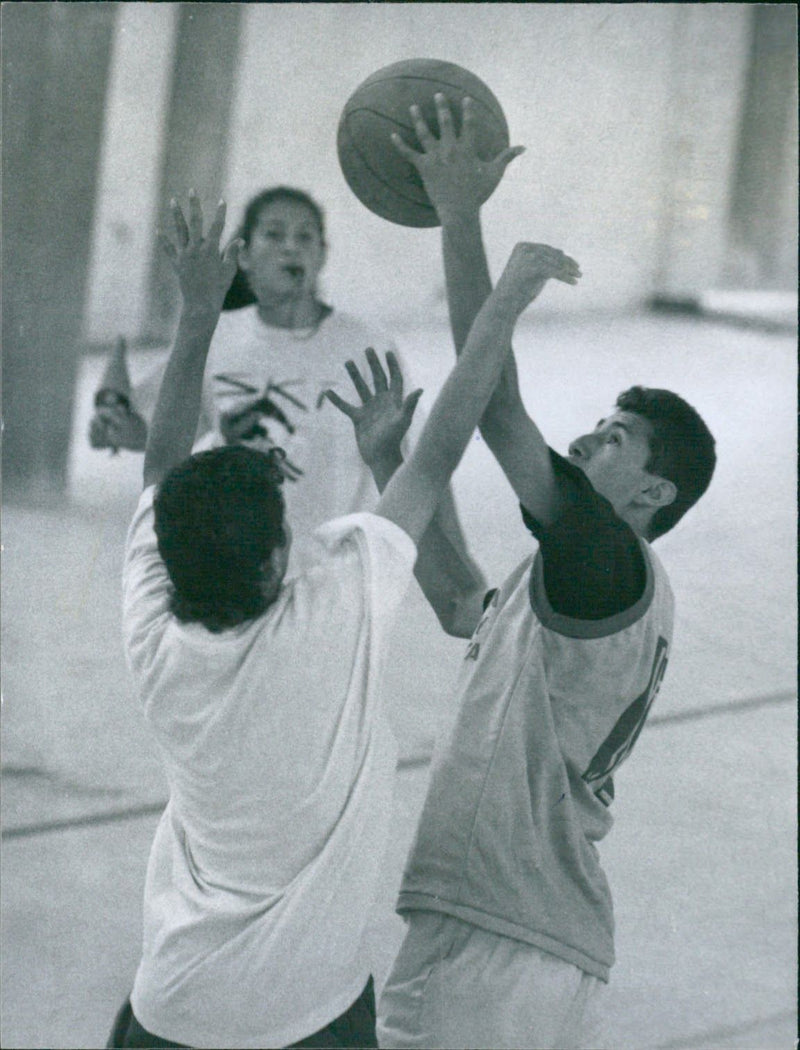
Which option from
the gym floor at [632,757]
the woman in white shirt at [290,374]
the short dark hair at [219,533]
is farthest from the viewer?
the gym floor at [632,757]

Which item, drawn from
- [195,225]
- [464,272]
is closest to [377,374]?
[464,272]

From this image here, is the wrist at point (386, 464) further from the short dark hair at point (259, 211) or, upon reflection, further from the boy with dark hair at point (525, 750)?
the short dark hair at point (259, 211)

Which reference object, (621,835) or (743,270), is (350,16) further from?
(621,835)

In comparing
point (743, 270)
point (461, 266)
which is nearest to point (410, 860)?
point (461, 266)

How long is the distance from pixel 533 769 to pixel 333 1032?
13.5 inches

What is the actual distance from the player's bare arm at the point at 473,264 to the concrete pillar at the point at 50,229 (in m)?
2.18

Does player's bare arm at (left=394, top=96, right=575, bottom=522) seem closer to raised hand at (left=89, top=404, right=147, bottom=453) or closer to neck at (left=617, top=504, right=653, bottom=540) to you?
neck at (left=617, top=504, right=653, bottom=540)

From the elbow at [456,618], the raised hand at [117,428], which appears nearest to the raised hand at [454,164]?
the elbow at [456,618]

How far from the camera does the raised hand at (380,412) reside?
5.53 feet

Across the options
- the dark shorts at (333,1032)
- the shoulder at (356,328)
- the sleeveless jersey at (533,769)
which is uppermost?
the shoulder at (356,328)

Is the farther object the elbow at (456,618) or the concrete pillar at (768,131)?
the concrete pillar at (768,131)

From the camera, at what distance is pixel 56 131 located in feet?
12.5

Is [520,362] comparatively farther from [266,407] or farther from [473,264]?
[473,264]

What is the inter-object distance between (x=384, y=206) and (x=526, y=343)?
36.1 inches
